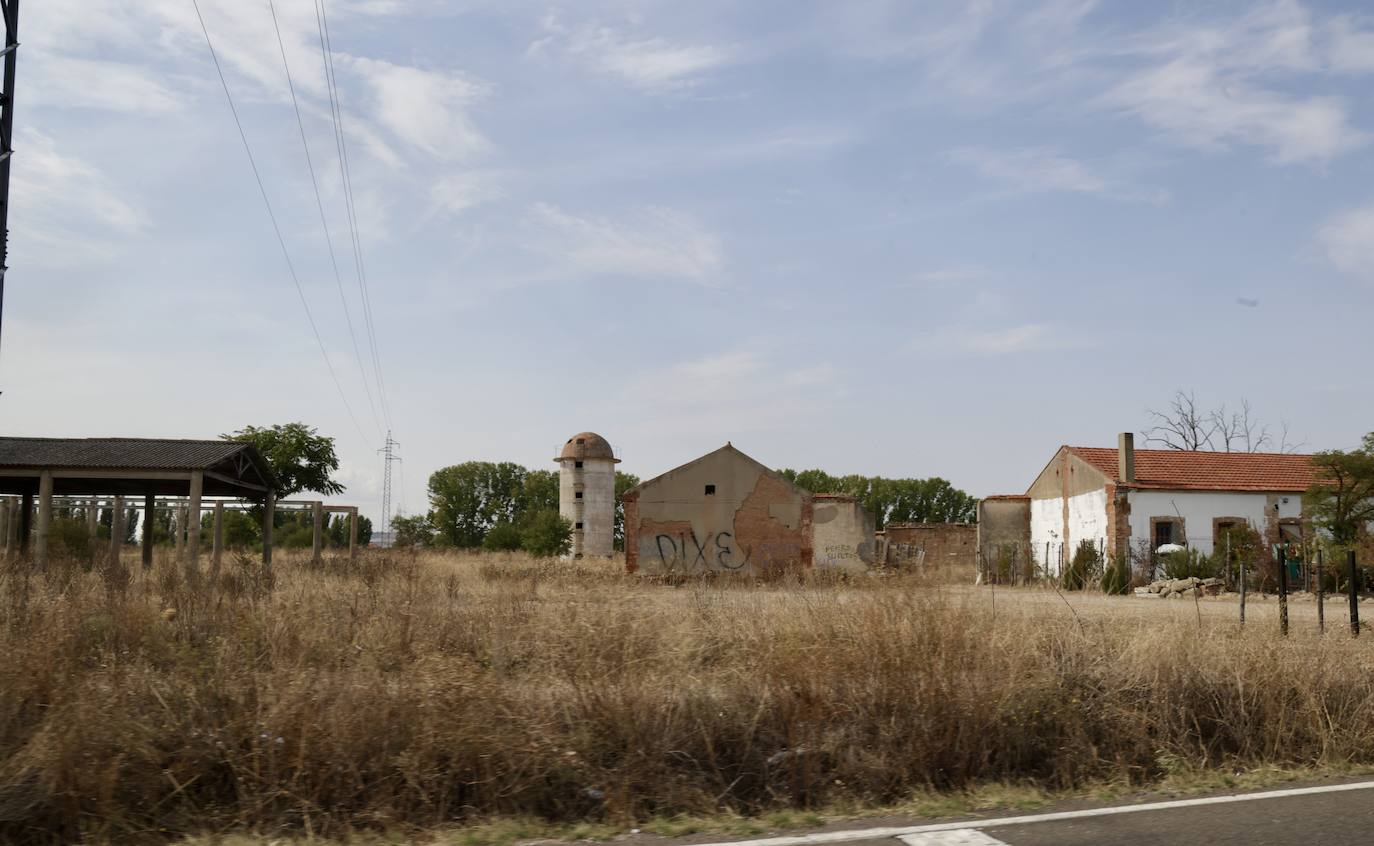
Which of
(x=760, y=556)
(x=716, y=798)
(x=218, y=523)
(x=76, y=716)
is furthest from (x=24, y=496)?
(x=716, y=798)

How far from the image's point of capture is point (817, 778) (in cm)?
662

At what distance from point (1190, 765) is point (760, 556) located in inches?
1069

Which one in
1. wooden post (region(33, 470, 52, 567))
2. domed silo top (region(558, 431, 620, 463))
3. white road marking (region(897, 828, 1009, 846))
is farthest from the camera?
domed silo top (region(558, 431, 620, 463))

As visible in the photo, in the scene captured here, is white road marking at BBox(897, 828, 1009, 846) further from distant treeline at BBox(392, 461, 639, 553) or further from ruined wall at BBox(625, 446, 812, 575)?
distant treeline at BBox(392, 461, 639, 553)

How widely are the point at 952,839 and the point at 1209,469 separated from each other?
35910mm

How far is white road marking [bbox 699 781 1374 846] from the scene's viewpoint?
5516mm

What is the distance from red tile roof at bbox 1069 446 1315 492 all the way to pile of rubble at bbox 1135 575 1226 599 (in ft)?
16.5

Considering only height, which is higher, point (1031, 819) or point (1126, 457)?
point (1126, 457)

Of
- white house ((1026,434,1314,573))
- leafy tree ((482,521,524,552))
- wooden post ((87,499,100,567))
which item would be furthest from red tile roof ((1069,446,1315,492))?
leafy tree ((482,521,524,552))

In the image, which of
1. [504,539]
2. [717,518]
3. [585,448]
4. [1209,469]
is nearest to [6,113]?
[717,518]

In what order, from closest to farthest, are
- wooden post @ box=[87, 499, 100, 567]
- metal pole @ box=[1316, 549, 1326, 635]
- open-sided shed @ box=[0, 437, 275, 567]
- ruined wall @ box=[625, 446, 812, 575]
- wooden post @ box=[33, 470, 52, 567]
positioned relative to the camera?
metal pole @ box=[1316, 549, 1326, 635] < wooden post @ box=[33, 470, 52, 567] < wooden post @ box=[87, 499, 100, 567] < open-sided shed @ box=[0, 437, 275, 567] < ruined wall @ box=[625, 446, 812, 575]

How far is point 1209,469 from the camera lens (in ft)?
121

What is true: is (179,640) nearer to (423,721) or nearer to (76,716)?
(76,716)

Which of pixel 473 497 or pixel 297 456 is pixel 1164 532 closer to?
pixel 297 456
